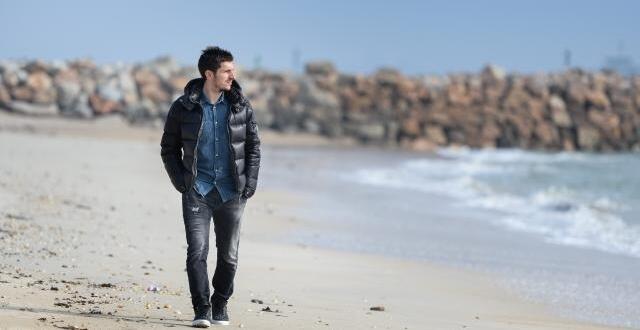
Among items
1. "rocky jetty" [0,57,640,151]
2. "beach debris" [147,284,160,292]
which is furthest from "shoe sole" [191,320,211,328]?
"rocky jetty" [0,57,640,151]

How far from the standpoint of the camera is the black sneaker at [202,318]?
6.04m

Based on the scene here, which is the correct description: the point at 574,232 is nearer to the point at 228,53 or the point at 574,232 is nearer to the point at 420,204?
the point at 420,204

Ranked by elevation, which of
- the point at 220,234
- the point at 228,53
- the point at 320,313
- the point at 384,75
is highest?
the point at 384,75

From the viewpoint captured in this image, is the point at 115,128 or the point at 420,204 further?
the point at 115,128

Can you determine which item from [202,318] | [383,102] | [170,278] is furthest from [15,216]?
[383,102]

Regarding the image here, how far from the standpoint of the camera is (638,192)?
75.5 feet

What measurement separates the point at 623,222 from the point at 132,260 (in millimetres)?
9269

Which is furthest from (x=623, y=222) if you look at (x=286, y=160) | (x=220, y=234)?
(x=286, y=160)

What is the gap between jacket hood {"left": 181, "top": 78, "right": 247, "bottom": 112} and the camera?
19.6ft

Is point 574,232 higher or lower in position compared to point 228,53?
lower

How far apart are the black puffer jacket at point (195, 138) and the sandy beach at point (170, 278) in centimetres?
83

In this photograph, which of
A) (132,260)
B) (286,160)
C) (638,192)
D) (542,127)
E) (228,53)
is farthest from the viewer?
(542,127)

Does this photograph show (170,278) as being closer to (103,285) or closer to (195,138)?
(103,285)

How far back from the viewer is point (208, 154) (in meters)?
6.04
